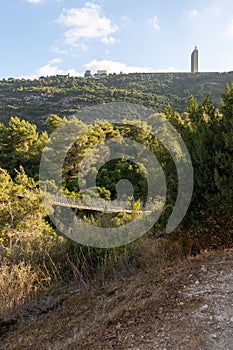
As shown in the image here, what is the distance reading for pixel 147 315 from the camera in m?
2.02

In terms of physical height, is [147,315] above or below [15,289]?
above

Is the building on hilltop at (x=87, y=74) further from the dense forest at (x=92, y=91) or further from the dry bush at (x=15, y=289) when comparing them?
the dry bush at (x=15, y=289)

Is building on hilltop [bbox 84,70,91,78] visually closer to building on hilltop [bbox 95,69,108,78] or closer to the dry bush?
building on hilltop [bbox 95,69,108,78]

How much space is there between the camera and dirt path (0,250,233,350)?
1748mm

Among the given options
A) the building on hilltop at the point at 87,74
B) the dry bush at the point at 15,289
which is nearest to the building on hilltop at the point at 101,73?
the building on hilltop at the point at 87,74

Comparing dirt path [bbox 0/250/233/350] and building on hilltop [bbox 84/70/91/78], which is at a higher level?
building on hilltop [bbox 84/70/91/78]

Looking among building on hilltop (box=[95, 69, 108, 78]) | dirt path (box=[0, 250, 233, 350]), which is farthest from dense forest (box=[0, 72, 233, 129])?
dirt path (box=[0, 250, 233, 350])

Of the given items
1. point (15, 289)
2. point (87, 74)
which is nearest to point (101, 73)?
point (87, 74)

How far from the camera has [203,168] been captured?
10.0ft

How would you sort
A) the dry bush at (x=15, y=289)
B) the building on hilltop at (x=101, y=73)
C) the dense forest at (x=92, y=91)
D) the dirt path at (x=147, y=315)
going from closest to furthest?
the dirt path at (x=147, y=315)
the dry bush at (x=15, y=289)
the dense forest at (x=92, y=91)
the building on hilltop at (x=101, y=73)

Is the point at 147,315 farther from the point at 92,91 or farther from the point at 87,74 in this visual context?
the point at 87,74

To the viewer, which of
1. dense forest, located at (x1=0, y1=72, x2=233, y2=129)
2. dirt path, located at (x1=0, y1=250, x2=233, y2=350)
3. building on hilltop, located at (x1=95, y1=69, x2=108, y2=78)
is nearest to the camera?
dirt path, located at (x1=0, y1=250, x2=233, y2=350)

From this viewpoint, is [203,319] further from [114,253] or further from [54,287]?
[54,287]

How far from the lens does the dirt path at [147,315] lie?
1.75 metres
